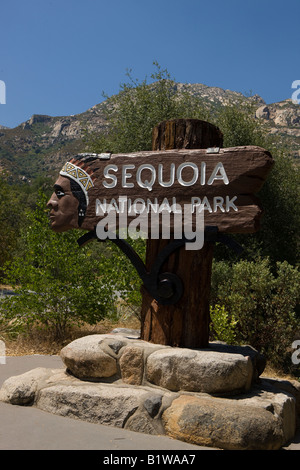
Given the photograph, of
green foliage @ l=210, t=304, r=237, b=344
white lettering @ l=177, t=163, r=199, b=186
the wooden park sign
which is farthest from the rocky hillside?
white lettering @ l=177, t=163, r=199, b=186

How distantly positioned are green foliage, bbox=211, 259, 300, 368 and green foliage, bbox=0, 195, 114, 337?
235cm

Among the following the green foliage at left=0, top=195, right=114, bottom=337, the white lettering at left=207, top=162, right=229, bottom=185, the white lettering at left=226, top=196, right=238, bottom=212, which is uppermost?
the white lettering at left=207, top=162, right=229, bottom=185

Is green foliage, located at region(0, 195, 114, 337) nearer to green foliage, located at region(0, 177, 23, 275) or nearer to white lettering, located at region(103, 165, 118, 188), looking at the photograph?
white lettering, located at region(103, 165, 118, 188)

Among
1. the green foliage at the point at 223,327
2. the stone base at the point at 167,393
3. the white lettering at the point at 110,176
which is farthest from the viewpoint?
the green foliage at the point at 223,327

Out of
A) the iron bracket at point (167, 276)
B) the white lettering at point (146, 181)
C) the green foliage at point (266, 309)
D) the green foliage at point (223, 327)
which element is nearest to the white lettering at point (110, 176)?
the white lettering at point (146, 181)

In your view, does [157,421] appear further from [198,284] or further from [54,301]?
[54,301]

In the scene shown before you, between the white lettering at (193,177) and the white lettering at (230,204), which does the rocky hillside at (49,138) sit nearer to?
the white lettering at (193,177)

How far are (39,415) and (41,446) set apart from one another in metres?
0.80

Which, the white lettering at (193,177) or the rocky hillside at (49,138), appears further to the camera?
the rocky hillside at (49,138)

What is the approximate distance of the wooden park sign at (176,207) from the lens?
461 cm

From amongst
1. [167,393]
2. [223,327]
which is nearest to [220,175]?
[167,393]

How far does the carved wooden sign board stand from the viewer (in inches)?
180

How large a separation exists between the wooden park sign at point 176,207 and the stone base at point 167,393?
0.47m

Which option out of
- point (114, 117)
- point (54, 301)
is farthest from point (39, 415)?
point (114, 117)
